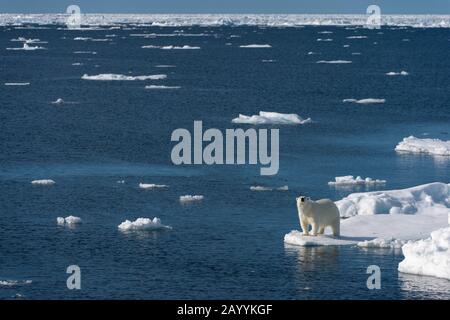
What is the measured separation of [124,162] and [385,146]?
1100 centimetres

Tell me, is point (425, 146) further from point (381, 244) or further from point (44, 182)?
point (381, 244)

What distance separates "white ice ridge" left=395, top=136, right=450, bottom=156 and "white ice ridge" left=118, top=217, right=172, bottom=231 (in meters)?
16.2

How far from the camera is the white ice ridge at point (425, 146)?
43250 millimetres

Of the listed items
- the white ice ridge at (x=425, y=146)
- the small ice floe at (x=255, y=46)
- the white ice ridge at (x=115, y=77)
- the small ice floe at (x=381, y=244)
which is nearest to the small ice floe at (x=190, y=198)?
the small ice floe at (x=381, y=244)

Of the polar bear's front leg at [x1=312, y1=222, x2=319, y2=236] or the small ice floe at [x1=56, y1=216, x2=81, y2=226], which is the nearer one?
the polar bear's front leg at [x1=312, y1=222, x2=319, y2=236]

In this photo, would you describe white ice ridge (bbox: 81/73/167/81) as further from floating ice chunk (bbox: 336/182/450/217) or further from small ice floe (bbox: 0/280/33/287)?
small ice floe (bbox: 0/280/33/287)

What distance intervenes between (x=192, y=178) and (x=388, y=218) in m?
9.93

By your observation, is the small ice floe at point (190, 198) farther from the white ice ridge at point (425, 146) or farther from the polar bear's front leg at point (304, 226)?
the white ice ridge at point (425, 146)

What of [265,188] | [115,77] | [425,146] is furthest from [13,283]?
[115,77]

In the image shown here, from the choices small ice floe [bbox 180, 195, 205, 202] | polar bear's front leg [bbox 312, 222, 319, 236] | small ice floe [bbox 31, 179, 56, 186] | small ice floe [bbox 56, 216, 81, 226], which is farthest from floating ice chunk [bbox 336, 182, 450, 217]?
small ice floe [bbox 31, 179, 56, 186]

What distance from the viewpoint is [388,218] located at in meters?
29.7

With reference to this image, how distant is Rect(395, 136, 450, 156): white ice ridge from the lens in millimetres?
43250

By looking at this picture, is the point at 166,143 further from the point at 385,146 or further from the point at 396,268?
the point at 396,268

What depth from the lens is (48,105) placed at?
207 ft
